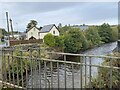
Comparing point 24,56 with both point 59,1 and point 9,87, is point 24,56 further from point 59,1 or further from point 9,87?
point 59,1

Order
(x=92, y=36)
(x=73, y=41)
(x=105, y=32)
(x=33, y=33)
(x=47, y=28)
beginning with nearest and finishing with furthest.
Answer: (x=73, y=41) → (x=92, y=36) → (x=105, y=32) → (x=47, y=28) → (x=33, y=33)

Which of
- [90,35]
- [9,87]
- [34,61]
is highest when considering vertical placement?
[90,35]

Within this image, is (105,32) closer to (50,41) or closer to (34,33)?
(34,33)

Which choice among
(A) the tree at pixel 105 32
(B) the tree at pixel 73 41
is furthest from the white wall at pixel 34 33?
(B) the tree at pixel 73 41

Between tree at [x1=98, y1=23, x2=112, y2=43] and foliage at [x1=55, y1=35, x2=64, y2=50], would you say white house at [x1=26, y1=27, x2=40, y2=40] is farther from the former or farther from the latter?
foliage at [x1=55, y1=35, x2=64, y2=50]

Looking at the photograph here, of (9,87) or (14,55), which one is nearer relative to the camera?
(14,55)

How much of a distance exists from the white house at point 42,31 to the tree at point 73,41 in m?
7.35

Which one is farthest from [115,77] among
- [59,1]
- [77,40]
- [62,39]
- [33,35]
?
[33,35]

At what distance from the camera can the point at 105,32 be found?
31.1 m

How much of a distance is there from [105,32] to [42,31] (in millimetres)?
9508

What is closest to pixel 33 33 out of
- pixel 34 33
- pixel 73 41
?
pixel 34 33

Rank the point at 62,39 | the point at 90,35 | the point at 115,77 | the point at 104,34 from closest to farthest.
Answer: the point at 115,77 → the point at 62,39 → the point at 90,35 → the point at 104,34

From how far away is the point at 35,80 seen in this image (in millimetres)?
3152

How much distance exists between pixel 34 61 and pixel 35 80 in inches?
12.0
